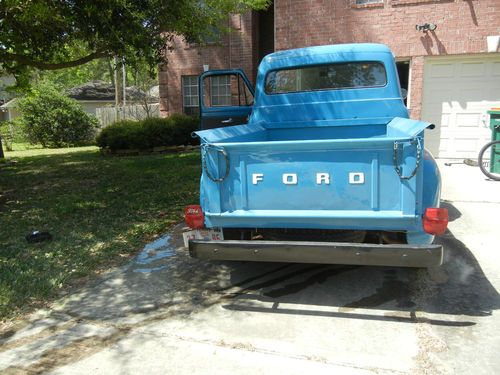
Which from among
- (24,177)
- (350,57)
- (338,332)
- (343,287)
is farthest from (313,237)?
(24,177)

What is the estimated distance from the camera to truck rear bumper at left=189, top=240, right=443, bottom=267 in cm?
316

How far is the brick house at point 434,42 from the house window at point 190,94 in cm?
518

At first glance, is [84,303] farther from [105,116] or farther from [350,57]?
[105,116]

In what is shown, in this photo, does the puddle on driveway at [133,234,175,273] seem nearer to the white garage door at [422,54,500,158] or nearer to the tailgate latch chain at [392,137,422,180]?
the tailgate latch chain at [392,137,422,180]

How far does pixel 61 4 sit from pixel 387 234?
16.5ft

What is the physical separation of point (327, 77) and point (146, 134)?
9.72m

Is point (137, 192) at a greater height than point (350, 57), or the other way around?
point (350, 57)

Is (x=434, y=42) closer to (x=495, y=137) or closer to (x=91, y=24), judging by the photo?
(x=495, y=137)

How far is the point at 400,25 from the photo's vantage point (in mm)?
11852

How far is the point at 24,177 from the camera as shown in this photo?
10.3 metres

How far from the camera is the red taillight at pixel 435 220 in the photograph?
3236 millimetres

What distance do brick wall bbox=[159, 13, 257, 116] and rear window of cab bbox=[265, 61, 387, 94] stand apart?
10.5 metres

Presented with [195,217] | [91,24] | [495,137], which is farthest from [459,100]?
[195,217]

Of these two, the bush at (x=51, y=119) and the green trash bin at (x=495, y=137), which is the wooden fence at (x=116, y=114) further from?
the green trash bin at (x=495, y=137)
